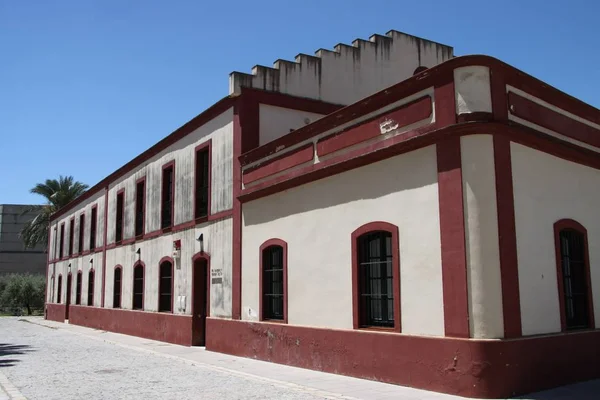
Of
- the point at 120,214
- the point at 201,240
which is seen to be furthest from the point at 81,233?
the point at 201,240

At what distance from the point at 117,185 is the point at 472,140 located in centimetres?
1936

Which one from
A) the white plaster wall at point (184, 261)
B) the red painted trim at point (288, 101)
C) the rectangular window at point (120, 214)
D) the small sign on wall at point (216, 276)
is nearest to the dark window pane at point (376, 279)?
the white plaster wall at point (184, 261)

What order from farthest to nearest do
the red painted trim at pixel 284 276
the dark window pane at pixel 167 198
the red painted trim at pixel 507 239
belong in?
the dark window pane at pixel 167 198 → the red painted trim at pixel 284 276 → the red painted trim at pixel 507 239

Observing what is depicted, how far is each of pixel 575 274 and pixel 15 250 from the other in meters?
50.9

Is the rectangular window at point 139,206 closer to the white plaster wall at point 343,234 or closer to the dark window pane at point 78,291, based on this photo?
the white plaster wall at point 343,234

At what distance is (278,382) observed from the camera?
9773 millimetres

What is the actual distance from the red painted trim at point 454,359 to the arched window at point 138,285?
35.4ft

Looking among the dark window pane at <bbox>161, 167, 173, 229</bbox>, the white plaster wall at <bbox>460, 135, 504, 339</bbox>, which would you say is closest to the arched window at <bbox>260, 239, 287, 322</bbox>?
the white plaster wall at <bbox>460, 135, 504, 339</bbox>

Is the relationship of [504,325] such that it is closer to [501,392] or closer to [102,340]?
[501,392]

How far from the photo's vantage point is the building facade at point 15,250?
1981 inches

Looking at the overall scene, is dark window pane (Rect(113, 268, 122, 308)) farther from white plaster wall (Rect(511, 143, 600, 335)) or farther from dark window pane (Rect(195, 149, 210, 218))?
white plaster wall (Rect(511, 143, 600, 335))

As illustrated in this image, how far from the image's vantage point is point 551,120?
984 cm

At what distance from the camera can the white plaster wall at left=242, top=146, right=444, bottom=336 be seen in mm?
8914

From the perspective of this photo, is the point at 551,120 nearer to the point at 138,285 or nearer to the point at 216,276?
the point at 216,276
